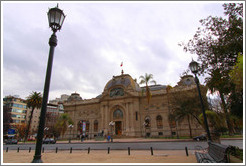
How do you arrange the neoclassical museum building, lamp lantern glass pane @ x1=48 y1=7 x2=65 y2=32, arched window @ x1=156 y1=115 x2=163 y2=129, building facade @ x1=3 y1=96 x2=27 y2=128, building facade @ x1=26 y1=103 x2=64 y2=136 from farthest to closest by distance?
building facade @ x1=26 y1=103 x2=64 y2=136 → building facade @ x1=3 y1=96 x2=27 y2=128 → arched window @ x1=156 y1=115 x2=163 y2=129 → the neoclassical museum building → lamp lantern glass pane @ x1=48 y1=7 x2=65 y2=32

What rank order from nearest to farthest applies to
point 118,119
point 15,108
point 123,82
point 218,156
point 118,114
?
point 218,156, point 118,119, point 118,114, point 123,82, point 15,108

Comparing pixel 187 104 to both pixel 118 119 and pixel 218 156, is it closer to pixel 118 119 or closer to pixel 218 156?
pixel 218 156

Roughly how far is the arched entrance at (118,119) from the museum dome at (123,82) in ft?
27.0

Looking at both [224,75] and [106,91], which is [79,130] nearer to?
[106,91]

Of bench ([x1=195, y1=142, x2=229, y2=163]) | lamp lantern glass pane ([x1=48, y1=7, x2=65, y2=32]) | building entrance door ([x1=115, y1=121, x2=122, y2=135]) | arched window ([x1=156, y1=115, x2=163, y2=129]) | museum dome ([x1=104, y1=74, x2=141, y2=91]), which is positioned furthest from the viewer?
museum dome ([x1=104, y1=74, x2=141, y2=91])

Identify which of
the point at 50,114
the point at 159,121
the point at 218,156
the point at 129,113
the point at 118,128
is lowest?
the point at 218,156

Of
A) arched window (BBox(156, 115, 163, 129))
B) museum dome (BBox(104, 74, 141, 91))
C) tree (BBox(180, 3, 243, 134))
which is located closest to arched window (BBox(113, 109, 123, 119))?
museum dome (BBox(104, 74, 141, 91))

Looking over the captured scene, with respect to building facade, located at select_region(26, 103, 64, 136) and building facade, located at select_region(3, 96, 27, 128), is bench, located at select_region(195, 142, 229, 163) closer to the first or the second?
building facade, located at select_region(3, 96, 27, 128)

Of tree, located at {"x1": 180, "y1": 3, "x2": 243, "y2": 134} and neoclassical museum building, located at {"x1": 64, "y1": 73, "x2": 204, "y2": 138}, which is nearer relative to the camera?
tree, located at {"x1": 180, "y1": 3, "x2": 243, "y2": 134}

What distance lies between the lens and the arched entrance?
48588 mm

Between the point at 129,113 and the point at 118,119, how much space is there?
4272 millimetres

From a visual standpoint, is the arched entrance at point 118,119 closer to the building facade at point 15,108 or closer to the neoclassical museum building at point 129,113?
the neoclassical museum building at point 129,113

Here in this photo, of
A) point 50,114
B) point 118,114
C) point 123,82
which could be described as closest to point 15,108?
point 50,114

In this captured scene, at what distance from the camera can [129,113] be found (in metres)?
47.7
